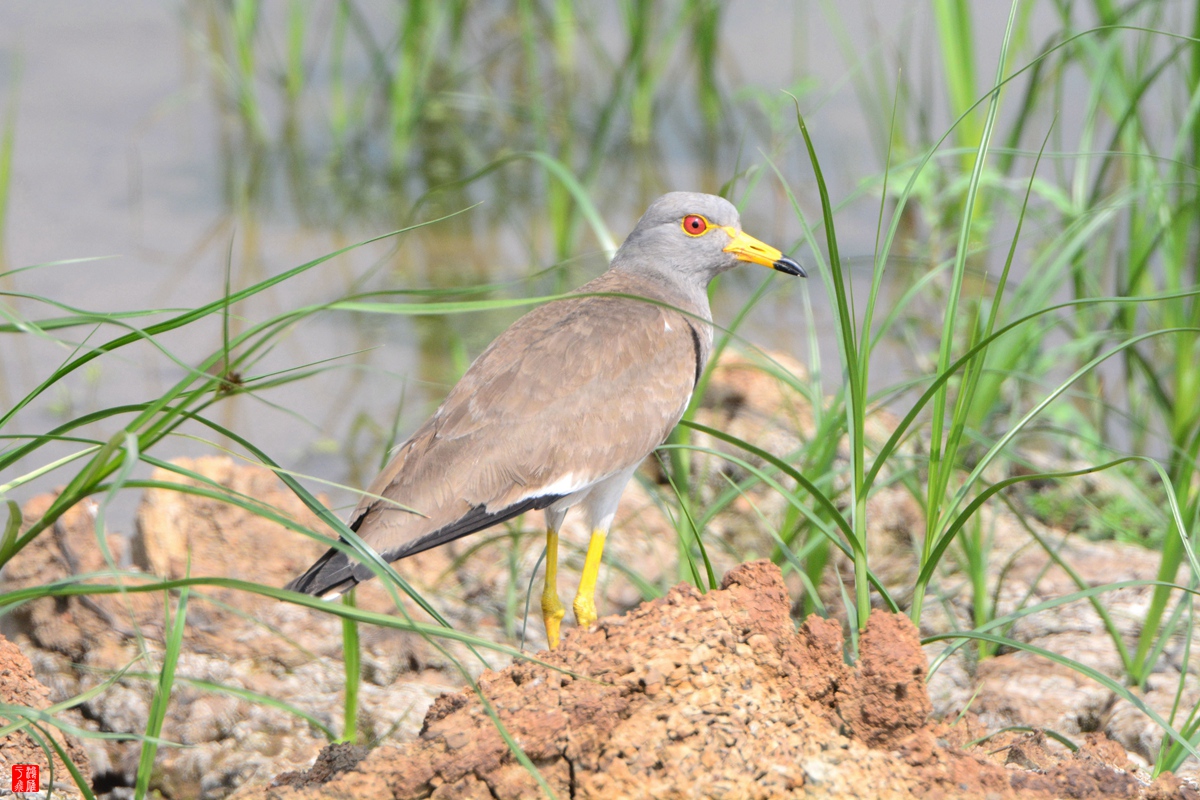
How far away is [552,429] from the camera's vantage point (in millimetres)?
3439

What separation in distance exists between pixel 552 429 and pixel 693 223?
1004 mm

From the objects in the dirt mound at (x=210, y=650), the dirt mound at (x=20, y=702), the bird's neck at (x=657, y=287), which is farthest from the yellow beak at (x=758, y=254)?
the dirt mound at (x=20, y=702)

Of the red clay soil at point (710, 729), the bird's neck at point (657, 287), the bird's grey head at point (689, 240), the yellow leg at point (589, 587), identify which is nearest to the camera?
the red clay soil at point (710, 729)

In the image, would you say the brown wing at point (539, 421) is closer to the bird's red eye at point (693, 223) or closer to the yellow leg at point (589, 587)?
the yellow leg at point (589, 587)

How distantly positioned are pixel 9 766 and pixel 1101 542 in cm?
399

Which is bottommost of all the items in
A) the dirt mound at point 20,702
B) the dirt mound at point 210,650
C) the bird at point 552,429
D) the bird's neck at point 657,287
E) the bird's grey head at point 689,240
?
the dirt mound at point 210,650

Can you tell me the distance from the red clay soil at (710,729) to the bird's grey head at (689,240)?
1.85 metres

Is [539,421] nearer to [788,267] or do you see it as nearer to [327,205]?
[788,267]

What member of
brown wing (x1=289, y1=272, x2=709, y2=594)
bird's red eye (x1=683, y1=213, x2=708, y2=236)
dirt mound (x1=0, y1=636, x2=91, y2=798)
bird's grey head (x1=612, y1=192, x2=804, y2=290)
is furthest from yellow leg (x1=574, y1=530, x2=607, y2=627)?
dirt mound (x1=0, y1=636, x2=91, y2=798)

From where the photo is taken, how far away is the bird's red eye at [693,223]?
4008 mm

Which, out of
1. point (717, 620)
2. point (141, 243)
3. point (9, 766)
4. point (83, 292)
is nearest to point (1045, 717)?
point (717, 620)

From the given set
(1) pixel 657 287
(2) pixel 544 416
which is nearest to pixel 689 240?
(1) pixel 657 287

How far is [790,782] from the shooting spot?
2062mm

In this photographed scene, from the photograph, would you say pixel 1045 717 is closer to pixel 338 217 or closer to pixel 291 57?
pixel 338 217
